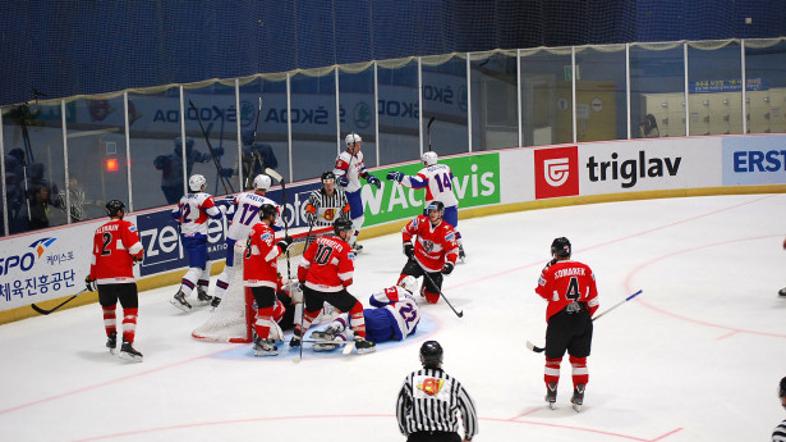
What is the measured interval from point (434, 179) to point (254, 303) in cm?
427

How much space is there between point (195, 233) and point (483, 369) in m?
4.58

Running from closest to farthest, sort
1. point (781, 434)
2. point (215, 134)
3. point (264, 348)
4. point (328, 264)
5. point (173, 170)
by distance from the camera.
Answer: point (781, 434), point (328, 264), point (264, 348), point (173, 170), point (215, 134)

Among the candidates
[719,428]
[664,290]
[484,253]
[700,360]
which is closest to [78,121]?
[484,253]

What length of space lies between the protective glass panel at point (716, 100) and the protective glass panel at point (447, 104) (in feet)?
13.5

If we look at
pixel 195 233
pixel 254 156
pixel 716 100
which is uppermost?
pixel 716 100

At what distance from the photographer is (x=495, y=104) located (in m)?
21.7

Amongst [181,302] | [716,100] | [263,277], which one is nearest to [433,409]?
A: [263,277]

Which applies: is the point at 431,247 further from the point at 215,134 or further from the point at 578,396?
the point at 215,134

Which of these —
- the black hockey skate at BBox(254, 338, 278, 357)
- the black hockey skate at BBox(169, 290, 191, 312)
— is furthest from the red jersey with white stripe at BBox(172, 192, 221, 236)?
the black hockey skate at BBox(254, 338, 278, 357)

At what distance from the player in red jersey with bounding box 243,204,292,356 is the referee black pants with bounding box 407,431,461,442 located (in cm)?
518

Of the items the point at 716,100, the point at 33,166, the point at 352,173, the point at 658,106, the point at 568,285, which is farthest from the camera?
the point at 658,106

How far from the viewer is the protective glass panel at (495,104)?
21.5 metres

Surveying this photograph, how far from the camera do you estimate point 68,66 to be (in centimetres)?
1522

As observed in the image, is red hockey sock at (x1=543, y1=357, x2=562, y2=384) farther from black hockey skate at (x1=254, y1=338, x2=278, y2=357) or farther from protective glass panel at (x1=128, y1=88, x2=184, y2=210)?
protective glass panel at (x1=128, y1=88, x2=184, y2=210)
